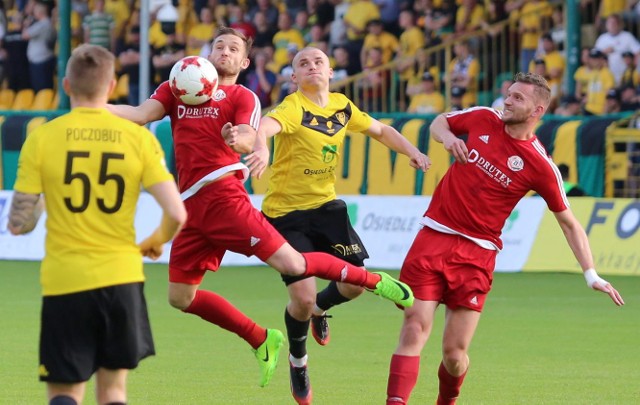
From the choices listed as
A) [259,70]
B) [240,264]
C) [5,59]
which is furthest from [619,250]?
[5,59]

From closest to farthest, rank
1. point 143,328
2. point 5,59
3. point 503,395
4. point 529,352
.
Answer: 1. point 143,328
2. point 503,395
3. point 529,352
4. point 5,59

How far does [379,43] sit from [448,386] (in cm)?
1497

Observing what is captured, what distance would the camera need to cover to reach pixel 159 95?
885 cm

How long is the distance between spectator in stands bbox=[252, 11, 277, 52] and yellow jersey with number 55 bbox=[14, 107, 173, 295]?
18.1m

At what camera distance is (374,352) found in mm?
11383

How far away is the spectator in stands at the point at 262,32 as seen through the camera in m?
24.1

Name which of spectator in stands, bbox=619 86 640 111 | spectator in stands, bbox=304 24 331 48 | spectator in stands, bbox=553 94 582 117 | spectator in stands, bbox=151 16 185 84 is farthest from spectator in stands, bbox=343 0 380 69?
spectator in stands, bbox=619 86 640 111

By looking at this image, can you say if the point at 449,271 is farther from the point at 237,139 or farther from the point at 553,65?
the point at 553,65

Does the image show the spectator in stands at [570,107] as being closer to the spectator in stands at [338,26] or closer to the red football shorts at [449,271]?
the spectator in stands at [338,26]

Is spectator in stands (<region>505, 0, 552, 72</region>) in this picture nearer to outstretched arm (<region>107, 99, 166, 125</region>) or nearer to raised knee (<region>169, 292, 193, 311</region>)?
raised knee (<region>169, 292, 193, 311</region>)

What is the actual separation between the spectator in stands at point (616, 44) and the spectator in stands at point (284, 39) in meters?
5.54

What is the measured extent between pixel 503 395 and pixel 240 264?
10.2 meters

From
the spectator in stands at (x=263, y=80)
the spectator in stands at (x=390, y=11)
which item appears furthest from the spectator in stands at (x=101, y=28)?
the spectator in stands at (x=390, y=11)

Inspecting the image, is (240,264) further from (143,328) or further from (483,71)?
(143,328)
